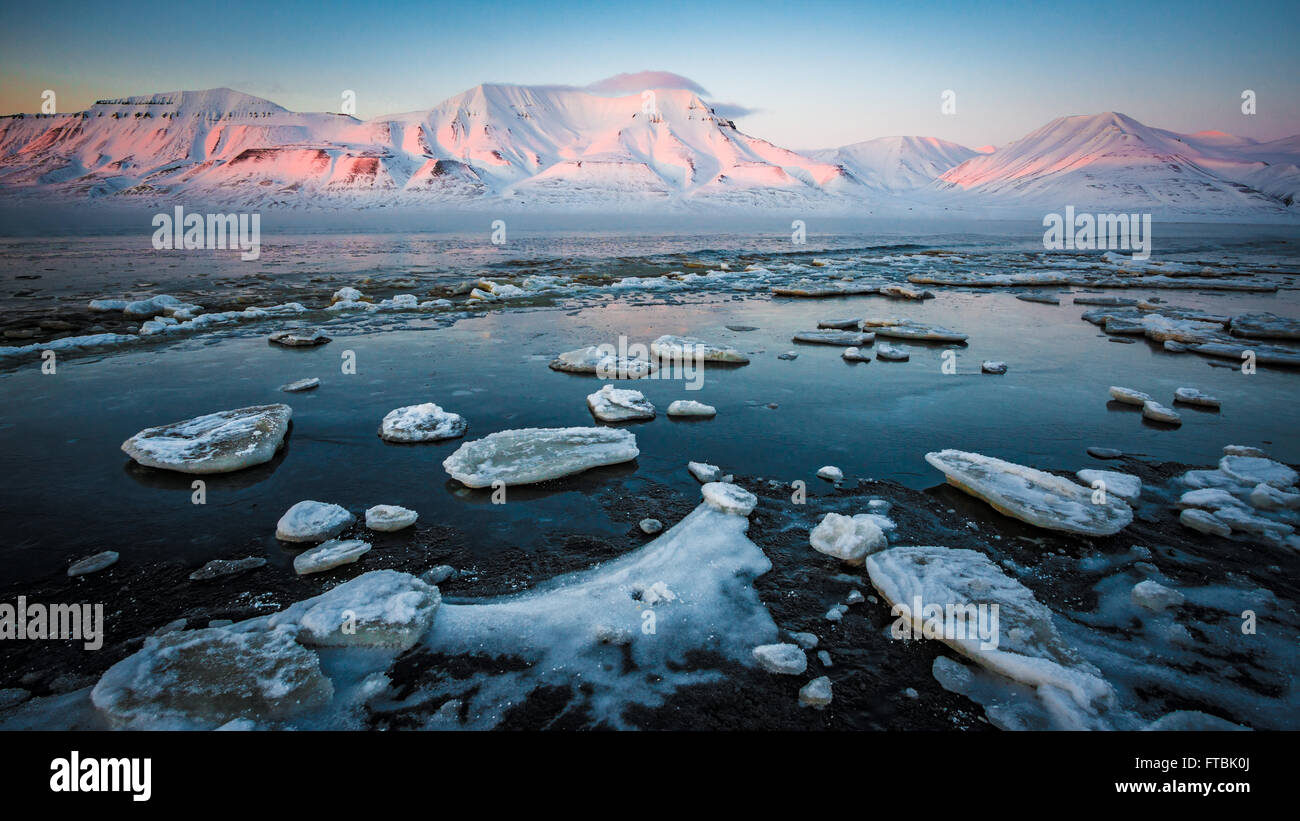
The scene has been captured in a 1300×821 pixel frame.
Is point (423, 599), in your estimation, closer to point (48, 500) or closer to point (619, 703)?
point (619, 703)

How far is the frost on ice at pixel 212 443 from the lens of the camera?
4.78 meters

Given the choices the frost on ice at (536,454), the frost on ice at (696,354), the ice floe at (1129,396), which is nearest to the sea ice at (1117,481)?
the ice floe at (1129,396)

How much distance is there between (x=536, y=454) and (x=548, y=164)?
155444 millimetres

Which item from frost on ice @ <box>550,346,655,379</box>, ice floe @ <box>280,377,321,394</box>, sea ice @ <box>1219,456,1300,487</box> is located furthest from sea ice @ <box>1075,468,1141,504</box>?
ice floe @ <box>280,377,321,394</box>

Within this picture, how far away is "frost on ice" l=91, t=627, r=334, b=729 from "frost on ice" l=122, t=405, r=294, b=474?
7.92 ft

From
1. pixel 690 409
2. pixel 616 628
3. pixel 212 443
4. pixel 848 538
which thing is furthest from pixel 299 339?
pixel 848 538

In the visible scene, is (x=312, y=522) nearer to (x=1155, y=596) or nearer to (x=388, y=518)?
(x=388, y=518)

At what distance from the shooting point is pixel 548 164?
145000mm

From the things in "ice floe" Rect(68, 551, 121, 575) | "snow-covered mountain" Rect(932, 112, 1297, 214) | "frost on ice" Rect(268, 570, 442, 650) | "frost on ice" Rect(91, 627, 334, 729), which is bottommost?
"frost on ice" Rect(91, 627, 334, 729)

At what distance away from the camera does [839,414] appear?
618cm

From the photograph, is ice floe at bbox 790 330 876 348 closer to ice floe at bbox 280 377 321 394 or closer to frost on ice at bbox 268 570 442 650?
ice floe at bbox 280 377 321 394

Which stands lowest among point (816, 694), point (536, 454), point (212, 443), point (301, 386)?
point (816, 694)

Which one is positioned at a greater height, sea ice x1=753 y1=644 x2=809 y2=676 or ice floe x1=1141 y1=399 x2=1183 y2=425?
ice floe x1=1141 y1=399 x2=1183 y2=425

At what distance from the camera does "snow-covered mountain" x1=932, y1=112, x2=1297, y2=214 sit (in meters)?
84.9
